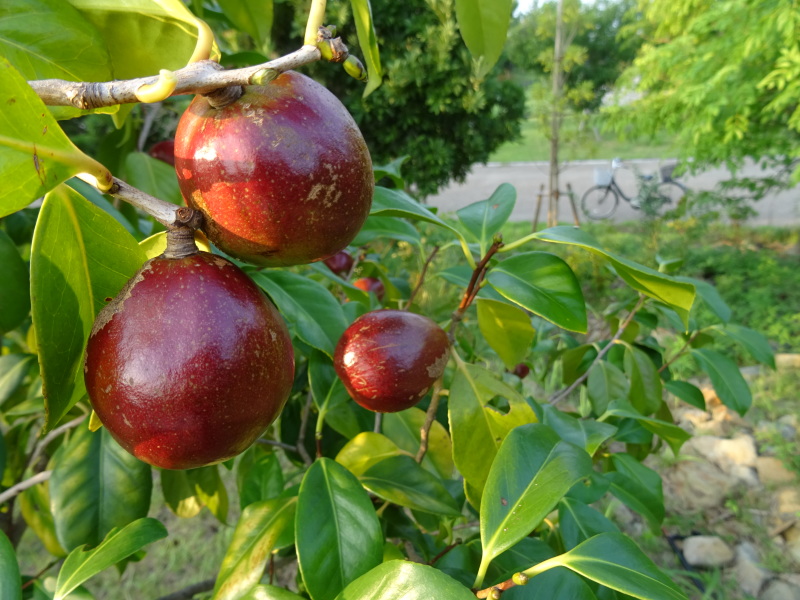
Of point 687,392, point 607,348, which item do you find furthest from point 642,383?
point 687,392

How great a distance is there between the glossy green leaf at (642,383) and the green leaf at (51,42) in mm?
1283

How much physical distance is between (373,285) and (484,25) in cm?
94

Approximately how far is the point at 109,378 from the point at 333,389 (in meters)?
0.53

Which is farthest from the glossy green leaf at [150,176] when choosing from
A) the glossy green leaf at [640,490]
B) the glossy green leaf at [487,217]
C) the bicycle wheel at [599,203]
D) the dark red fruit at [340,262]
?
the bicycle wheel at [599,203]

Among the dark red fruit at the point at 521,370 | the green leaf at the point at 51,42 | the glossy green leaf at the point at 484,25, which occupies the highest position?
the glossy green leaf at the point at 484,25

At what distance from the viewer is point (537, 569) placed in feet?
1.88

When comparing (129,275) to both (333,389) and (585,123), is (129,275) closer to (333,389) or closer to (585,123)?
(333,389)

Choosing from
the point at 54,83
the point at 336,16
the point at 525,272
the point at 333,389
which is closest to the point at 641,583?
the point at 525,272

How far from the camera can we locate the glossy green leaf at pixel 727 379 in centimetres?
166

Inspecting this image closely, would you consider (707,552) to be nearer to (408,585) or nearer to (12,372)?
(408,585)

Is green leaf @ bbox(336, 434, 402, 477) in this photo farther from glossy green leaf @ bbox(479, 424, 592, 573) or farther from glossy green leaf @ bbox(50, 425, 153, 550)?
glossy green leaf @ bbox(50, 425, 153, 550)

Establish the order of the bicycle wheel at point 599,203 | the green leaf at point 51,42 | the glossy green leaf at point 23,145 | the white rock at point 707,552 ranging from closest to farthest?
the glossy green leaf at point 23,145, the green leaf at point 51,42, the white rock at point 707,552, the bicycle wheel at point 599,203

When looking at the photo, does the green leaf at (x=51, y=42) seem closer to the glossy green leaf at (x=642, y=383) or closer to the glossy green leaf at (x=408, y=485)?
the glossy green leaf at (x=408, y=485)

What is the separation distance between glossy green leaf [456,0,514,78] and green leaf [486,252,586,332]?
28 centimetres
